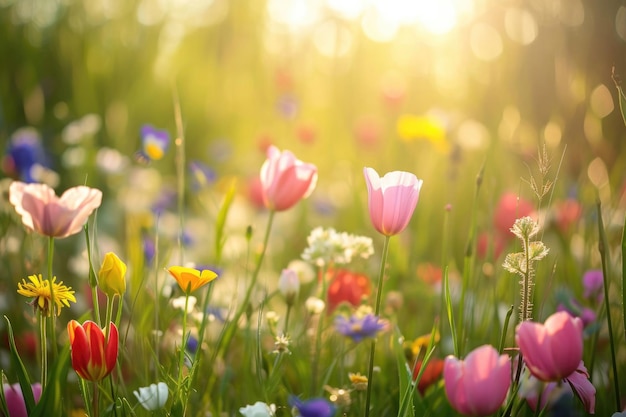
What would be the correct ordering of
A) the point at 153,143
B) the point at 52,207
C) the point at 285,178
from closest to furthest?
the point at 52,207, the point at 285,178, the point at 153,143

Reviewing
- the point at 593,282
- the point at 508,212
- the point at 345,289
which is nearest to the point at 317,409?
the point at 345,289

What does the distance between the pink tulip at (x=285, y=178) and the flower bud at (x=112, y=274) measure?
25 cm

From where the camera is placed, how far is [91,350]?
2.34 ft

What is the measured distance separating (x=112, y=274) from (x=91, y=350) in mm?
85

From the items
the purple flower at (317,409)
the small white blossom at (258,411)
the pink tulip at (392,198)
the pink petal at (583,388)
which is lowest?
the small white blossom at (258,411)

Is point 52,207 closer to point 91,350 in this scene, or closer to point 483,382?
point 91,350

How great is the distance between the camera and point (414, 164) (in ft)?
7.36

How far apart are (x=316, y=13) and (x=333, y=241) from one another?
231cm

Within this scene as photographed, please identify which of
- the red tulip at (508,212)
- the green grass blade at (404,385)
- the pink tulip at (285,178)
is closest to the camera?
the green grass blade at (404,385)

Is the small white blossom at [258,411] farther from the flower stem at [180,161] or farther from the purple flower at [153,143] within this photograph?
the purple flower at [153,143]

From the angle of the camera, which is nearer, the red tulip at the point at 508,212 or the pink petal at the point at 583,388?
the pink petal at the point at 583,388

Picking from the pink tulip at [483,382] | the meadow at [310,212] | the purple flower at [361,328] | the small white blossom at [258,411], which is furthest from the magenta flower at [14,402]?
the pink tulip at [483,382]

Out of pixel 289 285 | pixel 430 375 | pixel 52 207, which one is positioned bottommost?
pixel 430 375

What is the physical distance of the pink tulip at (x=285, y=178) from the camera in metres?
0.93
